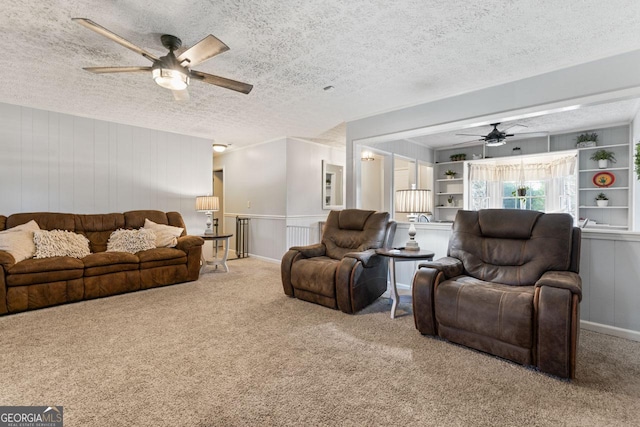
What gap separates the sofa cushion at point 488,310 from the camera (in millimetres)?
2025

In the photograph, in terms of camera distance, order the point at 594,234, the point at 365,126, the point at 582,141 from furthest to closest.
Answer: the point at 582,141 < the point at 365,126 < the point at 594,234

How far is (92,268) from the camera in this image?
352 centimetres

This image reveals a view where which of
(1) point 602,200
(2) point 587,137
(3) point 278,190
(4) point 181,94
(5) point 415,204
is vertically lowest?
(5) point 415,204

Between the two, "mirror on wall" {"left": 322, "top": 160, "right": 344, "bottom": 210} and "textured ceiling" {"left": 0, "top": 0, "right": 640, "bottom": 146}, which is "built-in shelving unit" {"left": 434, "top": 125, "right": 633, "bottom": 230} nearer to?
"textured ceiling" {"left": 0, "top": 0, "right": 640, "bottom": 146}

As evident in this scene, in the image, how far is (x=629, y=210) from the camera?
15.5 feet

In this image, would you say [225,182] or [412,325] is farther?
[225,182]

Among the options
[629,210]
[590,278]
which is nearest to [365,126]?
[590,278]

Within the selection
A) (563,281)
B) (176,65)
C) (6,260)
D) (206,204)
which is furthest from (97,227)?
(563,281)

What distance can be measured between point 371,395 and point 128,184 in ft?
16.3

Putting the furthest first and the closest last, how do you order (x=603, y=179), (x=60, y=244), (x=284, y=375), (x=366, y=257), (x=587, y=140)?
1. (x=587, y=140)
2. (x=603, y=179)
3. (x=60, y=244)
4. (x=366, y=257)
5. (x=284, y=375)

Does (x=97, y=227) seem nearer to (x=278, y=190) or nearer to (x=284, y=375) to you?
(x=278, y=190)

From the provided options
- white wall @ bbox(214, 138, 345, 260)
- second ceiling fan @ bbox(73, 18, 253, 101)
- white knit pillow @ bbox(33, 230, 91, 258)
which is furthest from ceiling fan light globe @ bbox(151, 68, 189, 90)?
white wall @ bbox(214, 138, 345, 260)

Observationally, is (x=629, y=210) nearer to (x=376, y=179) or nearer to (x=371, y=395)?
(x=376, y=179)

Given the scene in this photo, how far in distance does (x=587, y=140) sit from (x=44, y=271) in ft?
26.4
